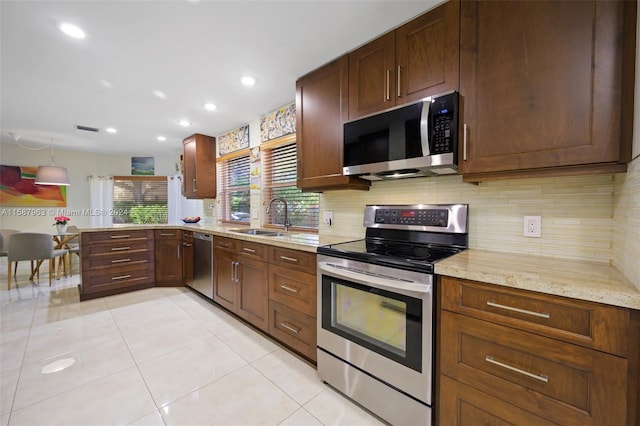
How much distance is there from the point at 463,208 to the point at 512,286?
74cm

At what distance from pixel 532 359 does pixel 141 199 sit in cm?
709

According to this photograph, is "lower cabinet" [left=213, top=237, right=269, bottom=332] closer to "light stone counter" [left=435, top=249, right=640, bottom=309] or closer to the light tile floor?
the light tile floor

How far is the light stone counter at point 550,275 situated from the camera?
33.4 inches

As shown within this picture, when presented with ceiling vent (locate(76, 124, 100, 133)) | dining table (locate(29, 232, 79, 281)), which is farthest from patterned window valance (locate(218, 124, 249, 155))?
dining table (locate(29, 232, 79, 281))

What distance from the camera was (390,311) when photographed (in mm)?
1389

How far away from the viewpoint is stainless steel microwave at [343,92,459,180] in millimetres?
1424

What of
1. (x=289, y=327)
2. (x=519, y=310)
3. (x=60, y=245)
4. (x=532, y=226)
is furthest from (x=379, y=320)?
(x=60, y=245)

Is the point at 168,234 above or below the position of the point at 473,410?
above

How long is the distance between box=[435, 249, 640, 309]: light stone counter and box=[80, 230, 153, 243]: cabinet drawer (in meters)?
3.83

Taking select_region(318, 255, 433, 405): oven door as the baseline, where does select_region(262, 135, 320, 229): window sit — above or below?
above

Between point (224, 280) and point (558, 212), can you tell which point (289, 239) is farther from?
point (558, 212)

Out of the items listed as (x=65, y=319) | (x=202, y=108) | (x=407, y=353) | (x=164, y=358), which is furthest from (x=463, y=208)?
(x=65, y=319)

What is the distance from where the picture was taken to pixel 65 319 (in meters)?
2.71

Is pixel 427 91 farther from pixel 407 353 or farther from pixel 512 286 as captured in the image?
pixel 407 353
